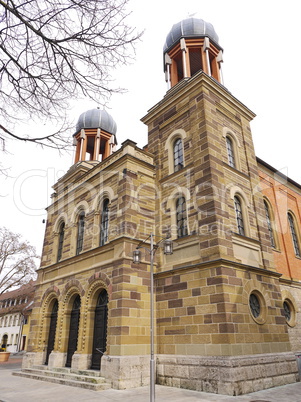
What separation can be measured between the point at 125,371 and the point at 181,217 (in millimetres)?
5943

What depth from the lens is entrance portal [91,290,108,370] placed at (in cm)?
1161

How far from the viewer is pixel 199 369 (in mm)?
9375

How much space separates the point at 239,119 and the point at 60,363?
14.1 m

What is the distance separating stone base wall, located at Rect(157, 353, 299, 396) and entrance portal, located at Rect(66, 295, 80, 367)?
14.5 feet

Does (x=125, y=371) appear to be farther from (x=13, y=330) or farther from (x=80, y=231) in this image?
(x=13, y=330)

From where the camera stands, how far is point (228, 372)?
857 cm

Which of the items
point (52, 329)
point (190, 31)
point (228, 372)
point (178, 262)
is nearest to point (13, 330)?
point (52, 329)

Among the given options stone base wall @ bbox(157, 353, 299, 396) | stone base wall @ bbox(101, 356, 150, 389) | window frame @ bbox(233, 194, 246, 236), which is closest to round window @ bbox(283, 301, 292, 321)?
stone base wall @ bbox(157, 353, 299, 396)

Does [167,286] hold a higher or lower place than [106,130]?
lower

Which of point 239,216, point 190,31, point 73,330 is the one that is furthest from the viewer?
point 190,31

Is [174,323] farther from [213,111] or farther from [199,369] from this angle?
[213,111]

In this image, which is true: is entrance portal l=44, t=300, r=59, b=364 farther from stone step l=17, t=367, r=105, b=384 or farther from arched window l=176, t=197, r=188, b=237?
arched window l=176, t=197, r=188, b=237

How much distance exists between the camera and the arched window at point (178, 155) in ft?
44.2

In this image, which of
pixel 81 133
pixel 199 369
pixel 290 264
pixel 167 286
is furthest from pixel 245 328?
pixel 81 133
